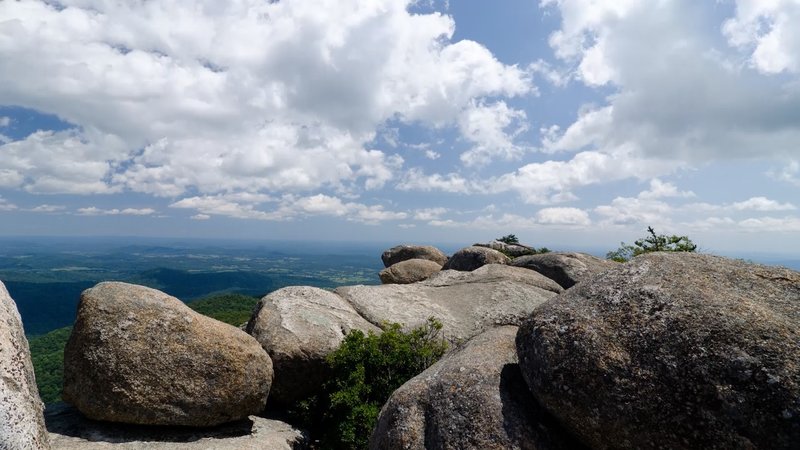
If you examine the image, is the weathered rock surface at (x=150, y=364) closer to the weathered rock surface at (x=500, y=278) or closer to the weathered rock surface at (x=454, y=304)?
the weathered rock surface at (x=454, y=304)

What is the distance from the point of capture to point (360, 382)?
1356cm

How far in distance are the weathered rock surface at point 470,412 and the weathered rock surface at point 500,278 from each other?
10.5m

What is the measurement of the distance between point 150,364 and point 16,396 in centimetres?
672

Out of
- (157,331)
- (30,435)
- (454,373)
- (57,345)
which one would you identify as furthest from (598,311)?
(57,345)

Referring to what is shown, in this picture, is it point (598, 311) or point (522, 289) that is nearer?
point (598, 311)

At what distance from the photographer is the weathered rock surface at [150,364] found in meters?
11.3

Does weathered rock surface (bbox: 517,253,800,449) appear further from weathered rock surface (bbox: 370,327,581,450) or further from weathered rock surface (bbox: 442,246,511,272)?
weathered rock surface (bbox: 442,246,511,272)

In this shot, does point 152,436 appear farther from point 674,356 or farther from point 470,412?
point 674,356

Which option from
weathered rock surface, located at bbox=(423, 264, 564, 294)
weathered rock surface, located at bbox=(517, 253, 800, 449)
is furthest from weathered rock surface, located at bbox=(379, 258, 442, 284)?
weathered rock surface, located at bbox=(517, 253, 800, 449)

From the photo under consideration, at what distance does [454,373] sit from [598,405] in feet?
9.89

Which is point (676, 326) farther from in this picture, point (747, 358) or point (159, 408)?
point (159, 408)

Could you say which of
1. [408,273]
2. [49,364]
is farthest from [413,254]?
[49,364]

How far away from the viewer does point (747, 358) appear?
6555 mm

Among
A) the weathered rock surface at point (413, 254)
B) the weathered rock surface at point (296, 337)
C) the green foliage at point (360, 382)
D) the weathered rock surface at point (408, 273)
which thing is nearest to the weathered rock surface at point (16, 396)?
the green foliage at point (360, 382)
